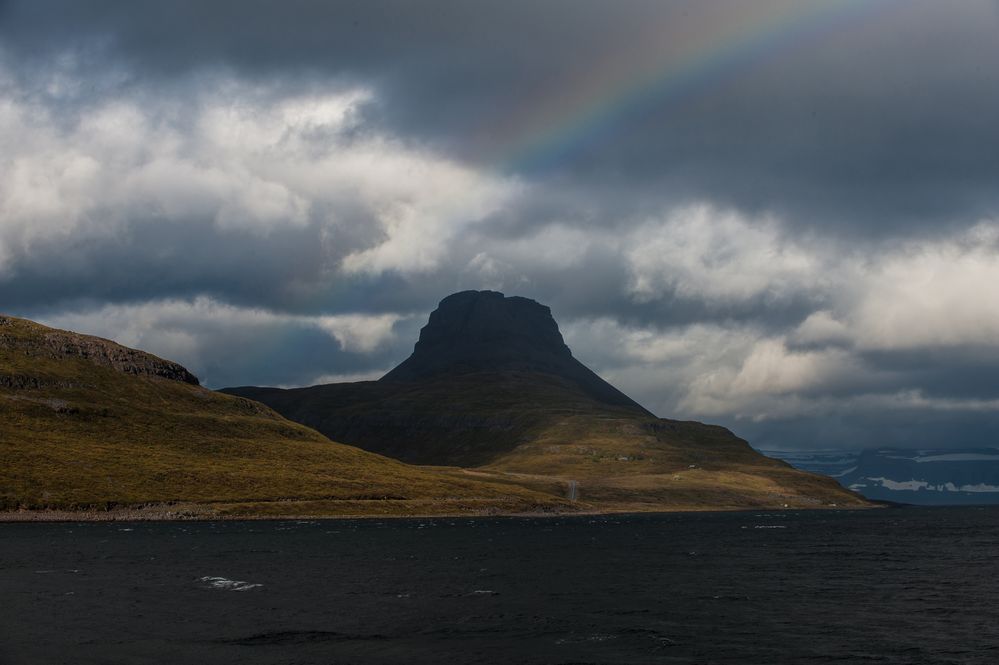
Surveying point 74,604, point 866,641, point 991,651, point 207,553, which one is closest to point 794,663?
point 866,641

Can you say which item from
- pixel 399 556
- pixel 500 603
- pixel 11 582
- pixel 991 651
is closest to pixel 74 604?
pixel 11 582

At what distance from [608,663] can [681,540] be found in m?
130

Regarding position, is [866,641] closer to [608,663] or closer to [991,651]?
[991,651]

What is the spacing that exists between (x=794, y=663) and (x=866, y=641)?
1090 cm

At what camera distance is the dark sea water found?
2317 inches

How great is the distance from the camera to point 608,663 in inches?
2153

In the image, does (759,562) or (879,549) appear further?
(879,549)

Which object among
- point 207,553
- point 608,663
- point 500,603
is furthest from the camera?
point 207,553

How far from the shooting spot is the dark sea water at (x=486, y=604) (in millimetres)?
58844

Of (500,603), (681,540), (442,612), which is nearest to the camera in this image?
(442,612)

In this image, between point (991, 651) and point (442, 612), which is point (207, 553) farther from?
point (991, 651)

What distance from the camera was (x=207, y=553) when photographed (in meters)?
135

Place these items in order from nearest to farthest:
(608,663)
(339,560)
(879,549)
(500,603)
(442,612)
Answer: (608,663) → (442,612) → (500,603) → (339,560) → (879,549)

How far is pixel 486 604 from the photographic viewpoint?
267ft
